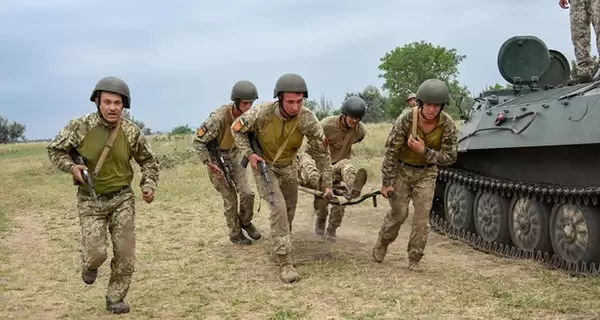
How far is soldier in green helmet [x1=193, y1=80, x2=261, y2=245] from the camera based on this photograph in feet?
29.5

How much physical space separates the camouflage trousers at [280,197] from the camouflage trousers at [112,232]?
5.16 feet

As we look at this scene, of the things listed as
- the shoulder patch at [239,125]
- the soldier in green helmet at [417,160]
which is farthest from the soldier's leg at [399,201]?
the shoulder patch at [239,125]

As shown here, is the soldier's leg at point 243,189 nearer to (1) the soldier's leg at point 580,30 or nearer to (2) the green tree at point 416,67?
(1) the soldier's leg at point 580,30

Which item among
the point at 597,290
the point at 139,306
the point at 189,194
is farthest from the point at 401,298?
the point at 189,194

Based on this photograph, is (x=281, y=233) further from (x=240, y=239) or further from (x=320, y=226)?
(x=320, y=226)

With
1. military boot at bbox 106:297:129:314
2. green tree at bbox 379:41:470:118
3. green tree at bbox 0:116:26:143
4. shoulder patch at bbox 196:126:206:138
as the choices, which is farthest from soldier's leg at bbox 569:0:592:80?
green tree at bbox 0:116:26:143

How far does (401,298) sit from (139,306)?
216 centimetres

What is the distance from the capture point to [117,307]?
6273 mm

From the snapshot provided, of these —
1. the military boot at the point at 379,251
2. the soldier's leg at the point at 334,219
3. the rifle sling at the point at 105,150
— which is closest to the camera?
the rifle sling at the point at 105,150

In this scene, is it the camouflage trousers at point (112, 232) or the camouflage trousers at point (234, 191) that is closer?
the camouflage trousers at point (112, 232)

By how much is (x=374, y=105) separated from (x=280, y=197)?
51.4 metres

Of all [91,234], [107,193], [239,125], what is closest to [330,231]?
[239,125]

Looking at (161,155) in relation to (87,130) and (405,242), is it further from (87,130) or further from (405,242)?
(87,130)

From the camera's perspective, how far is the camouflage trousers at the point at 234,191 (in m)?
9.33
